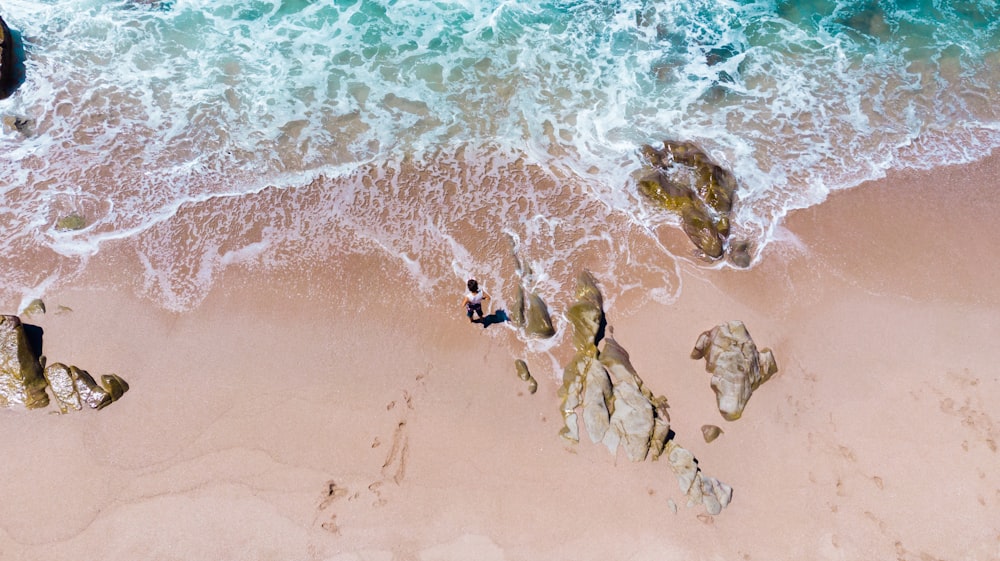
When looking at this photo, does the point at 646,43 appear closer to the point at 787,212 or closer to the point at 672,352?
the point at 787,212

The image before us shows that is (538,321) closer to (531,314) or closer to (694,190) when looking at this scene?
(531,314)

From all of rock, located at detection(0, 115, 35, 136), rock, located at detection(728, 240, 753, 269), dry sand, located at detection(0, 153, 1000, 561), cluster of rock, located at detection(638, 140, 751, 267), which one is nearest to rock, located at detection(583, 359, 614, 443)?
dry sand, located at detection(0, 153, 1000, 561)

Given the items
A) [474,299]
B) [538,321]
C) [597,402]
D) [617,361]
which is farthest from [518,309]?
[597,402]

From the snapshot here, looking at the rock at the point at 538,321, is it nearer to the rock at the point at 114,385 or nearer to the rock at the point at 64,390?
the rock at the point at 114,385

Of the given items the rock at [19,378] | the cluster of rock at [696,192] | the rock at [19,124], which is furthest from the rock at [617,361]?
the rock at [19,124]

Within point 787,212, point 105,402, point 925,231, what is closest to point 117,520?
point 105,402

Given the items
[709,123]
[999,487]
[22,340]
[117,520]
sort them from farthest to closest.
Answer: [709,123], [22,340], [999,487], [117,520]
